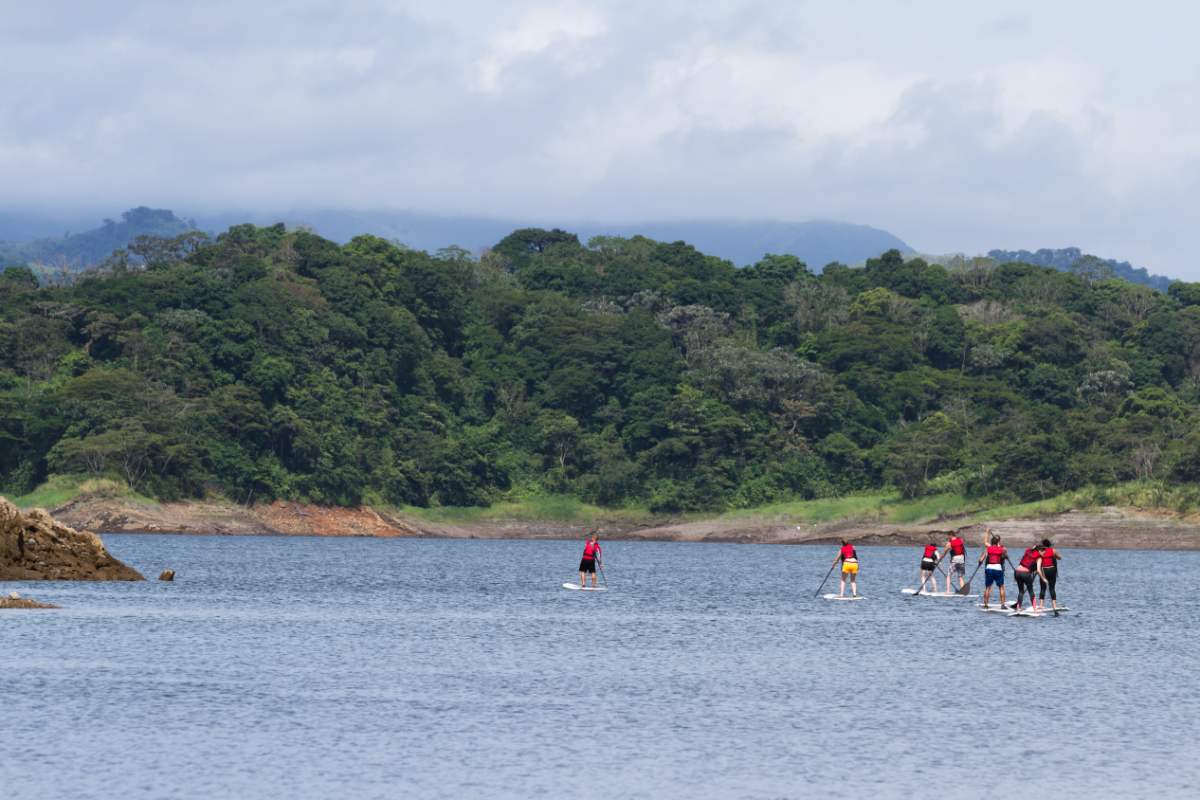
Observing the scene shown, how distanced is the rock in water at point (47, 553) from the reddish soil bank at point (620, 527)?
69754 mm

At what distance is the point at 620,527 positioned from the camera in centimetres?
16375

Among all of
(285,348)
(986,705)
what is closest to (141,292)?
(285,348)

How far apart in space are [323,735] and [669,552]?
106779mm

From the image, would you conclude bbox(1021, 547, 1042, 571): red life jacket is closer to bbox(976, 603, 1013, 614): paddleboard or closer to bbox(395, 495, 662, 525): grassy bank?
bbox(976, 603, 1013, 614): paddleboard

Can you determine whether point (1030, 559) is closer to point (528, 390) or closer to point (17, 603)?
point (17, 603)

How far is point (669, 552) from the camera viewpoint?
13888cm

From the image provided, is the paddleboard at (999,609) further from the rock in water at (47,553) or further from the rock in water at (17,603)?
the rock in water at (47,553)

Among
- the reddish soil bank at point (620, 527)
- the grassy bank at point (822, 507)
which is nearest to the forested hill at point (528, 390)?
the grassy bank at point (822, 507)

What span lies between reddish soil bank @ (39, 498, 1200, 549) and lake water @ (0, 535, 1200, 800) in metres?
71.4

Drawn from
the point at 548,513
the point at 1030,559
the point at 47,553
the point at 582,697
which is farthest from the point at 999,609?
the point at 548,513

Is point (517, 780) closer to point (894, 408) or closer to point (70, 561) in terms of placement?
point (70, 561)

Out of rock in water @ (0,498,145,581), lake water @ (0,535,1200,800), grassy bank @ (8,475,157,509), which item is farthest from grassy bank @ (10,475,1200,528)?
lake water @ (0,535,1200,800)

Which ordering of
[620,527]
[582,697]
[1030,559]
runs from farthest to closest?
[620,527] → [1030,559] → [582,697]

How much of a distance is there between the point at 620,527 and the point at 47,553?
97.5 meters
